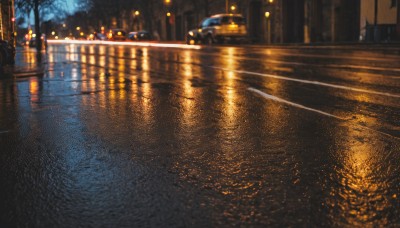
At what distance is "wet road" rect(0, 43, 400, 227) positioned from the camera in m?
3.70

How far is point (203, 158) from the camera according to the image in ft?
17.4

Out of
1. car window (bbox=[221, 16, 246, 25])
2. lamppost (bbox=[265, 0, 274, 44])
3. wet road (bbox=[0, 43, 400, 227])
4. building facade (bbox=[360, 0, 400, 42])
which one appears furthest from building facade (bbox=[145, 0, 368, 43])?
wet road (bbox=[0, 43, 400, 227])

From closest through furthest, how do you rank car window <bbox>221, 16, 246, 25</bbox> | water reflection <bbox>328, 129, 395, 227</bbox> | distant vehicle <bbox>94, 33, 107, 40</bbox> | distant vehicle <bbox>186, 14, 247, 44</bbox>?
1. water reflection <bbox>328, 129, 395, 227</bbox>
2. car window <bbox>221, 16, 246, 25</bbox>
3. distant vehicle <bbox>186, 14, 247, 44</bbox>
4. distant vehicle <bbox>94, 33, 107, 40</bbox>

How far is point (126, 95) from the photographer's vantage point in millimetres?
10898

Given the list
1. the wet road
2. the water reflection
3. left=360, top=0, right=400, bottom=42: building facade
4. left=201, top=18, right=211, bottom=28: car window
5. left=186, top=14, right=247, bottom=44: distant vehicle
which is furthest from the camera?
left=201, top=18, right=211, bottom=28: car window

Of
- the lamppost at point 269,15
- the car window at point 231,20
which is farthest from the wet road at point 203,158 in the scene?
the lamppost at point 269,15

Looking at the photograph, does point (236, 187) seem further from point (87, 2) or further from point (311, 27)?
point (87, 2)

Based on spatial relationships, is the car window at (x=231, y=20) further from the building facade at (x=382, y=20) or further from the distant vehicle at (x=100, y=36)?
the distant vehicle at (x=100, y=36)

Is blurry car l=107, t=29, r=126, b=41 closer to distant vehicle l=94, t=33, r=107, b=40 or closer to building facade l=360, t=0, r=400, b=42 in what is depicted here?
distant vehicle l=94, t=33, r=107, b=40

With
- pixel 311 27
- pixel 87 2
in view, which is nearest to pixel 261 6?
pixel 311 27

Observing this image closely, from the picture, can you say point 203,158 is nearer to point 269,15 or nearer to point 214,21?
point 214,21

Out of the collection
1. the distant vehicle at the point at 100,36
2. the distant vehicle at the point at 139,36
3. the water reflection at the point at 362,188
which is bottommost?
the water reflection at the point at 362,188

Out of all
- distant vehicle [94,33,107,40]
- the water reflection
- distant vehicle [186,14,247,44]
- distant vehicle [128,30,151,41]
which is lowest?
the water reflection

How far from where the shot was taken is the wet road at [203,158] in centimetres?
370
